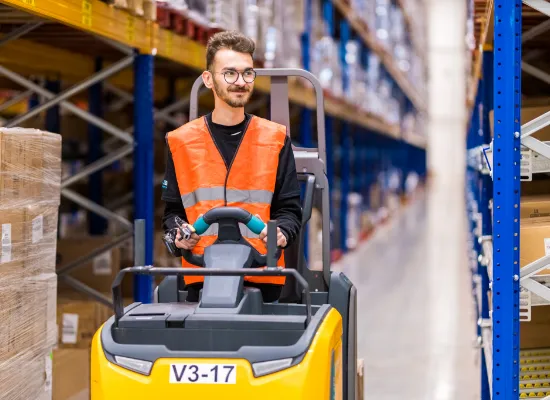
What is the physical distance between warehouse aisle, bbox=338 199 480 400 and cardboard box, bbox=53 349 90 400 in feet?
5.75

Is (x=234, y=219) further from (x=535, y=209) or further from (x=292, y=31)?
(x=292, y=31)

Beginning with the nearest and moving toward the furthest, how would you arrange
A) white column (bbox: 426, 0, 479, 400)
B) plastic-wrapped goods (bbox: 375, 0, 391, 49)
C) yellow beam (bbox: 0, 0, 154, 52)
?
yellow beam (bbox: 0, 0, 154, 52), white column (bbox: 426, 0, 479, 400), plastic-wrapped goods (bbox: 375, 0, 391, 49)

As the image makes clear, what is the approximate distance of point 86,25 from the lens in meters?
4.29

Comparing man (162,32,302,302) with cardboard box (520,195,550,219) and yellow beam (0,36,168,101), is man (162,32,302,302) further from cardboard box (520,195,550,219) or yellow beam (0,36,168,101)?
yellow beam (0,36,168,101)

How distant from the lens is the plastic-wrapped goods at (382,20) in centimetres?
1639

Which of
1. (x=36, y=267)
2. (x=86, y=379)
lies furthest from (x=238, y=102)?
(x=86, y=379)

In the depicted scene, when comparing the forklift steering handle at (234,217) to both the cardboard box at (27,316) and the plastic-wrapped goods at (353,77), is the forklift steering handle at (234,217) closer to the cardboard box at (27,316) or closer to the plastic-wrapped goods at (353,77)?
the cardboard box at (27,316)

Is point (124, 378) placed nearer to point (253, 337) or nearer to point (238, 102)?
point (253, 337)

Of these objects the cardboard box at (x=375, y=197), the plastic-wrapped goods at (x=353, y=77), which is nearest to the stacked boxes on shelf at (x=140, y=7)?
the plastic-wrapped goods at (x=353, y=77)

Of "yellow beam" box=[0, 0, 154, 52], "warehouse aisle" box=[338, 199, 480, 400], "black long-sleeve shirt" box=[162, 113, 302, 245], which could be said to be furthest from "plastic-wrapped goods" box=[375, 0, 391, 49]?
"black long-sleeve shirt" box=[162, 113, 302, 245]

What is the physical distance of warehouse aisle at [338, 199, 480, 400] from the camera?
6173mm

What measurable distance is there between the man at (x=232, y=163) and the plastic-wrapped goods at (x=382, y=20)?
1324cm

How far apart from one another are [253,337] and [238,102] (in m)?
0.90

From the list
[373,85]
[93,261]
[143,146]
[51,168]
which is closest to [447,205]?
[373,85]
